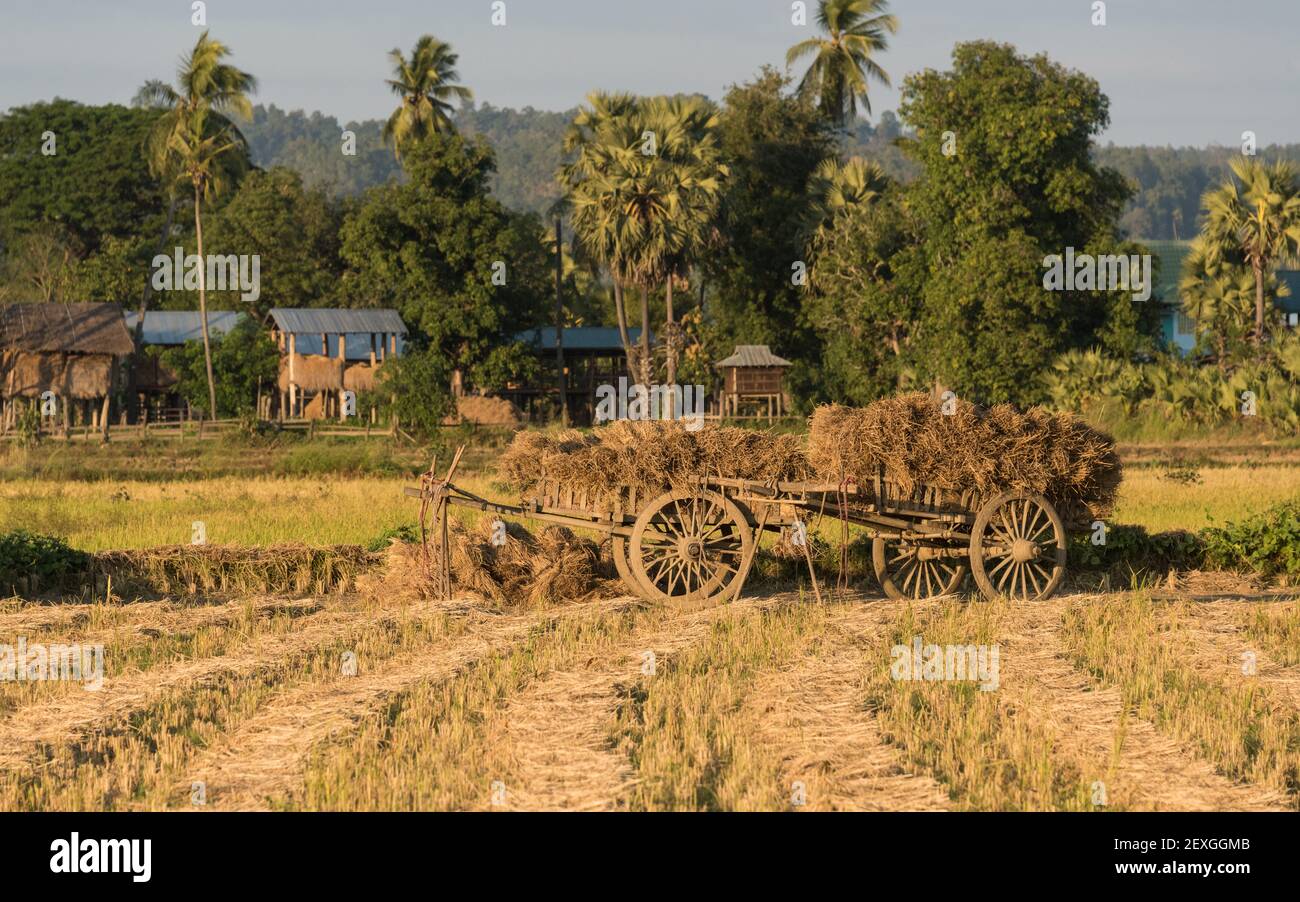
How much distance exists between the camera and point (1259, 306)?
4119cm

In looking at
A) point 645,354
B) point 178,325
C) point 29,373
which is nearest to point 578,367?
point 645,354

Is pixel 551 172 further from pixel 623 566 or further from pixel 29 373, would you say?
pixel 623 566

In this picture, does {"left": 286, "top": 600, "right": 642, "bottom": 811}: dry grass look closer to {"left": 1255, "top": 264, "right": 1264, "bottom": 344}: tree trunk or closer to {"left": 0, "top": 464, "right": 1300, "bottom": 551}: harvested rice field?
{"left": 0, "top": 464, "right": 1300, "bottom": 551}: harvested rice field

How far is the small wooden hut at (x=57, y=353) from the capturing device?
40.4 meters

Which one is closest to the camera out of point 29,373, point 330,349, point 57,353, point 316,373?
point 29,373

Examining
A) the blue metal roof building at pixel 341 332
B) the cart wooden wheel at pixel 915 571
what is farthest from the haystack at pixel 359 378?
the cart wooden wheel at pixel 915 571

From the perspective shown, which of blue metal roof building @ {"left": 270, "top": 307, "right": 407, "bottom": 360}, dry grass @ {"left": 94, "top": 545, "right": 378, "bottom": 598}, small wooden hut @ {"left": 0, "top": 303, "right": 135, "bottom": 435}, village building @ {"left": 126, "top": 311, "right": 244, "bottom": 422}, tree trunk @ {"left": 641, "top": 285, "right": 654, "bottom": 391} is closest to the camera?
dry grass @ {"left": 94, "top": 545, "right": 378, "bottom": 598}

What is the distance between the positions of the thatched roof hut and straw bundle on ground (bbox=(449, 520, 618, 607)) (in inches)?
1166

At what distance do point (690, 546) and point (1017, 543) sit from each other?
2.58 m

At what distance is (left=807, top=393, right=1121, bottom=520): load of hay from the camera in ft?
41.2

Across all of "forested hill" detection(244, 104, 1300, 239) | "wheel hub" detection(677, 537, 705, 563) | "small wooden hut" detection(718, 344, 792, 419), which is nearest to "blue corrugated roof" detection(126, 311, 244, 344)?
"small wooden hut" detection(718, 344, 792, 419)

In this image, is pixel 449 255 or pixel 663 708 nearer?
pixel 663 708

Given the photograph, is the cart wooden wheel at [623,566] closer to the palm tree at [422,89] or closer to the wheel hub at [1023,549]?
the wheel hub at [1023,549]

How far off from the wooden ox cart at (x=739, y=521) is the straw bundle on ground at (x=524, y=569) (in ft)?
0.95
